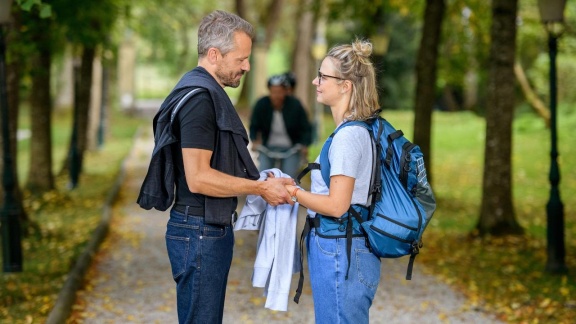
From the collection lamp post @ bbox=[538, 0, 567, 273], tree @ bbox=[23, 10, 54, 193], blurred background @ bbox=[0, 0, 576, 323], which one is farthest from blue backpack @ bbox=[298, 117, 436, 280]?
tree @ bbox=[23, 10, 54, 193]

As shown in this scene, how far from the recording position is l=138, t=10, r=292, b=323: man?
4027 mm

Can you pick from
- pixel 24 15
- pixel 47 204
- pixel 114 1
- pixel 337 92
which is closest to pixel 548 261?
pixel 337 92

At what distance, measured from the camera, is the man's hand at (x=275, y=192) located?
4.21 metres

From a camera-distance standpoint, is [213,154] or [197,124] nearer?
[197,124]

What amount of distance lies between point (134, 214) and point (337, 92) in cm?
1077

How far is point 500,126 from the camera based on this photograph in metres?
11.7

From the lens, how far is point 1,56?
9.46 metres

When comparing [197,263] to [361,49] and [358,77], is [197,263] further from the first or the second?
[361,49]

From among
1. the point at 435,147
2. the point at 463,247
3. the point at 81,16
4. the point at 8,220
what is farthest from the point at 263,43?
the point at 8,220

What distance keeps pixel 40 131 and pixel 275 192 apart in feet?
41.5

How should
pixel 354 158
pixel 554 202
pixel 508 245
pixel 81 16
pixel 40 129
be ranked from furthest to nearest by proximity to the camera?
pixel 40 129, pixel 81 16, pixel 508 245, pixel 554 202, pixel 354 158

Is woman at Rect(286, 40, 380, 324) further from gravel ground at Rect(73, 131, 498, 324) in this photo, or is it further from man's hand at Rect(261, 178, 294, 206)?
gravel ground at Rect(73, 131, 498, 324)

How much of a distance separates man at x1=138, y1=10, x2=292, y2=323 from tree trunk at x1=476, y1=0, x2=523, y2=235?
309 inches

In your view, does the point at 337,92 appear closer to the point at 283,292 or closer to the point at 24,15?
the point at 283,292
